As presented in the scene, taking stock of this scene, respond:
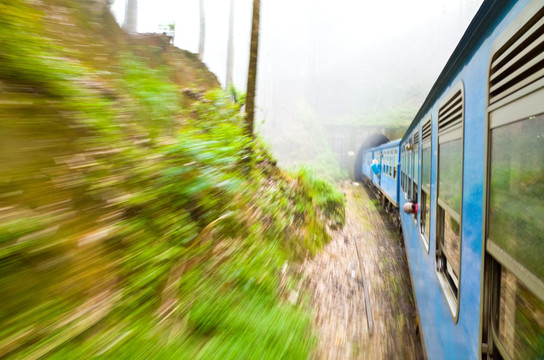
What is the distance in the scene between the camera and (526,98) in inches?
40.9

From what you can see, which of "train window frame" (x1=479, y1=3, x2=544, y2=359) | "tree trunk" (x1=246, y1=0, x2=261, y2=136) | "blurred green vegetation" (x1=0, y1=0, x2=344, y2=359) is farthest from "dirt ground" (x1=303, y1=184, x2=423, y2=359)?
"tree trunk" (x1=246, y1=0, x2=261, y2=136)

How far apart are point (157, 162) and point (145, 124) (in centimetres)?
67

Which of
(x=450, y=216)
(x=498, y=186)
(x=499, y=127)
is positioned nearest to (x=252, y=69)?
(x=450, y=216)

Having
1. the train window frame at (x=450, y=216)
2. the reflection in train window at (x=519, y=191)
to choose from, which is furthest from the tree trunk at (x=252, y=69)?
the reflection in train window at (x=519, y=191)

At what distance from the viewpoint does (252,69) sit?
554 cm

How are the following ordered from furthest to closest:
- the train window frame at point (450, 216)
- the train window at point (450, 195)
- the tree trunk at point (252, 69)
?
the tree trunk at point (252, 69) → the train window at point (450, 195) → the train window frame at point (450, 216)

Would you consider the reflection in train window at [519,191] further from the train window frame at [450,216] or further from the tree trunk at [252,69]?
the tree trunk at [252,69]

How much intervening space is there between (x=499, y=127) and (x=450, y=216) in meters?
1.21

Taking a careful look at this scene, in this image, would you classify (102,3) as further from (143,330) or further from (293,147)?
(293,147)

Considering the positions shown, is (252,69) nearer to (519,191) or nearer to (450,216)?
(450,216)

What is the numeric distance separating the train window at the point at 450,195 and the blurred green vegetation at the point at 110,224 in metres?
1.53

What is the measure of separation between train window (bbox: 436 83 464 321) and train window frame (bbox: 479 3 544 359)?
50 centimetres

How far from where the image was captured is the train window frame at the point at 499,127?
990mm

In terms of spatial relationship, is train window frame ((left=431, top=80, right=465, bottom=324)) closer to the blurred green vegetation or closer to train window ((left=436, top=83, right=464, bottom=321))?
train window ((left=436, top=83, right=464, bottom=321))
